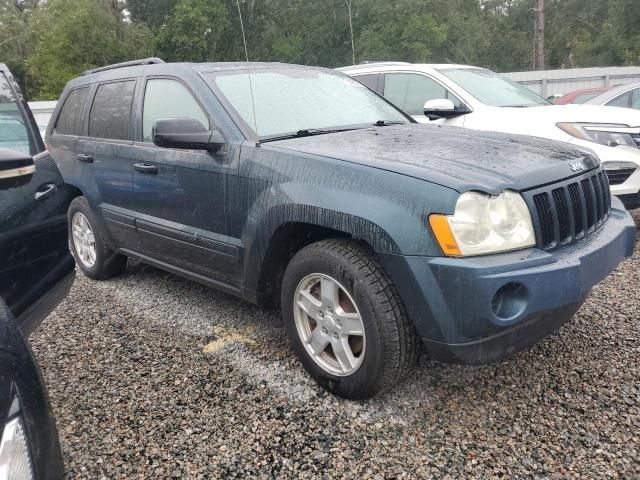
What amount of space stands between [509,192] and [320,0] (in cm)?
3859

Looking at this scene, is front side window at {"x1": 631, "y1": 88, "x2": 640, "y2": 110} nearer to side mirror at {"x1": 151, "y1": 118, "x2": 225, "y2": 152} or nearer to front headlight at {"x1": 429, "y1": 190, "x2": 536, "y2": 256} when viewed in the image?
front headlight at {"x1": 429, "y1": 190, "x2": 536, "y2": 256}

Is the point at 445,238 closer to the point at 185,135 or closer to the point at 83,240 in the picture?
the point at 185,135

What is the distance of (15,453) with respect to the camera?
128 centimetres

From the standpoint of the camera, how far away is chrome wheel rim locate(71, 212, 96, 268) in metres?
4.39

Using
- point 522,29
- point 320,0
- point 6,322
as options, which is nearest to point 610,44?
point 522,29

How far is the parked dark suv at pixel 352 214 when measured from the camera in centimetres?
213

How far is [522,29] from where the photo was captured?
152ft

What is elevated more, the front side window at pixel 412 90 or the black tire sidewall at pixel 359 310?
the front side window at pixel 412 90

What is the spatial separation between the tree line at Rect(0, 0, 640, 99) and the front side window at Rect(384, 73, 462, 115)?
26533 mm

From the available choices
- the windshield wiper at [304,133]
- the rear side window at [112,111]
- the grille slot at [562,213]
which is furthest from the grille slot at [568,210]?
the rear side window at [112,111]

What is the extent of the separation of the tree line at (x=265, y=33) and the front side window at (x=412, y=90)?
26.5 m

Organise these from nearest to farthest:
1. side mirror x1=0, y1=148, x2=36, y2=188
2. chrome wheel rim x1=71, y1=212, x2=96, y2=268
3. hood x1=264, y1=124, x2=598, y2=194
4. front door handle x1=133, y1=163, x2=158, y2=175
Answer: side mirror x1=0, y1=148, x2=36, y2=188, hood x1=264, y1=124, x2=598, y2=194, front door handle x1=133, y1=163, x2=158, y2=175, chrome wheel rim x1=71, y1=212, x2=96, y2=268

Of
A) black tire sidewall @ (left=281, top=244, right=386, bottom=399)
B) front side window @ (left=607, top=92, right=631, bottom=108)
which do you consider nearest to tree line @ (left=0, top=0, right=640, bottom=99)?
front side window @ (left=607, top=92, right=631, bottom=108)

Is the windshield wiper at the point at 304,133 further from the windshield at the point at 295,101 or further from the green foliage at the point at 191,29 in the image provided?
the green foliage at the point at 191,29
